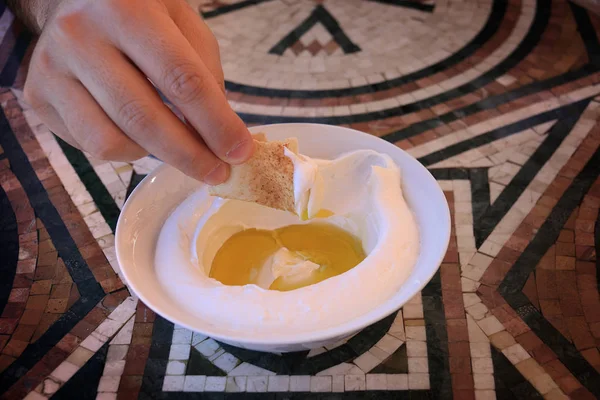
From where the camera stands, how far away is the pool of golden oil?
0.98 metres

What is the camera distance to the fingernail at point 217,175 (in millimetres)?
831

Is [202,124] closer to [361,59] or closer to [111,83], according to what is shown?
[111,83]

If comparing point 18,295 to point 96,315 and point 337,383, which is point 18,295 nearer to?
point 96,315

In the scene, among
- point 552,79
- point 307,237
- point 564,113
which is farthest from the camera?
point 552,79

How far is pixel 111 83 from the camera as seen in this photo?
73cm

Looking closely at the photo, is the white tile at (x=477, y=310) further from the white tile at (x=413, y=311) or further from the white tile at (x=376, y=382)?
the white tile at (x=376, y=382)

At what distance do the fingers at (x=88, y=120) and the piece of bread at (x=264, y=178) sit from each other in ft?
0.61

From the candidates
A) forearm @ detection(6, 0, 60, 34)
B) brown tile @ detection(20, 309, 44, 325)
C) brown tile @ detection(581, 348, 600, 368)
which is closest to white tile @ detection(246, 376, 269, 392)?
brown tile @ detection(20, 309, 44, 325)

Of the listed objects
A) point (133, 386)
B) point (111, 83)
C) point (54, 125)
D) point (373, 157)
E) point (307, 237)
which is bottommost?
point (133, 386)

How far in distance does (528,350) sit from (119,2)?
866mm

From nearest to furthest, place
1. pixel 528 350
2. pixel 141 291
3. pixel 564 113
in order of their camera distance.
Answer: pixel 141 291, pixel 528 350, pixel 564 113

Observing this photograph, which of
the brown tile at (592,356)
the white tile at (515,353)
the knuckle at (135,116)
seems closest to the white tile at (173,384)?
the knuckle at (135,116)

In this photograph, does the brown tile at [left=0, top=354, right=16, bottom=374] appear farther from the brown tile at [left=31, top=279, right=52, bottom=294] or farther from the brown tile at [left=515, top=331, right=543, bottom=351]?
the brown tile at [left=515, top=331, right=543, bottom=351]

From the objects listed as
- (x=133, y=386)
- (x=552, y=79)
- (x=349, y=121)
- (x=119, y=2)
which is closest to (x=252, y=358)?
(x=133, y=386)
